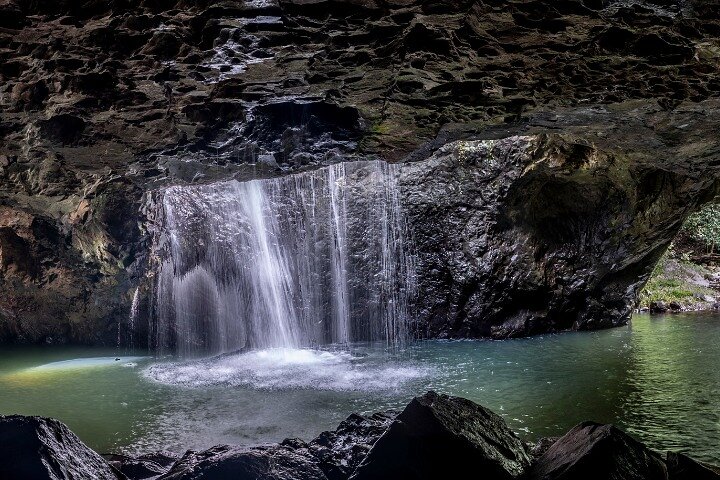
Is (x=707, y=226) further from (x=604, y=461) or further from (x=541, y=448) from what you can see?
(x=604, y=461)

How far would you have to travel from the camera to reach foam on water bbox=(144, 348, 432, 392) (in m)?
8.02

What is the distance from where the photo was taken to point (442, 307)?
1340 centimetres

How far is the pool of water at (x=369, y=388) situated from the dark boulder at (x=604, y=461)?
6.34 ft

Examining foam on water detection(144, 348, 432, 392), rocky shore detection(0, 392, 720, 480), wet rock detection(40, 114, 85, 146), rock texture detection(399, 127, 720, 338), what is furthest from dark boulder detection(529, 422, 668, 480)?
rock texture detection(399, 127, 720, 338)

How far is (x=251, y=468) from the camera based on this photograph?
317 centimetres

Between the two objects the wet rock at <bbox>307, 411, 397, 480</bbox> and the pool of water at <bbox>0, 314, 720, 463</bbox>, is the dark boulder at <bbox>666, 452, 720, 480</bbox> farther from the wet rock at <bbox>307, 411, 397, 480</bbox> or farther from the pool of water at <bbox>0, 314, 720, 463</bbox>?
the wet rock at <bbox>307, 411, 397, 480</bbox>

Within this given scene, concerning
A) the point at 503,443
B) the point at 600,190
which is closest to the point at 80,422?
the point at 503,443

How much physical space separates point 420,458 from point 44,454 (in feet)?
6.69

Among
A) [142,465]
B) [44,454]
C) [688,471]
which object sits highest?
[44,454]

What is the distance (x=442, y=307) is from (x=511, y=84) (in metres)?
9.26

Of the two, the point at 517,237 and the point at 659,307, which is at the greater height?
the point at 517,237

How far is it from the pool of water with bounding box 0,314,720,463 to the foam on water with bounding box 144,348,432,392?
0.03m

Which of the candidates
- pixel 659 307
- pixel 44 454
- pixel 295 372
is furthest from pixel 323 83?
pixel 659 307

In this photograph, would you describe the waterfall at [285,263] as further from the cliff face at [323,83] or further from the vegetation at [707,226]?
the vegetation at [707,226]
